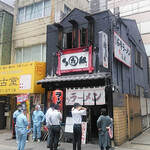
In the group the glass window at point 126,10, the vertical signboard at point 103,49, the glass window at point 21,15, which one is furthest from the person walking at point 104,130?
the glass window at point 126,10

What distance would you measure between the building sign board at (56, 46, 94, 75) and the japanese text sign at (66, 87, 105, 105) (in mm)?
1167

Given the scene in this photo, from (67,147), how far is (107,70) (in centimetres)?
426

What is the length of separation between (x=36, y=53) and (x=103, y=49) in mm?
7490

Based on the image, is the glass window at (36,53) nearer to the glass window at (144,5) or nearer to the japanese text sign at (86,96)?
the japanese text sign at (86,96)

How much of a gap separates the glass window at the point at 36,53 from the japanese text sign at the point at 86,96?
5.80 m

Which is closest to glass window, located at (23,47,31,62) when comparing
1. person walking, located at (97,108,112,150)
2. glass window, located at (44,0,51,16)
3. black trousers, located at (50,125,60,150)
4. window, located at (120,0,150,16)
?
glass window, located at (44,0,51,16)

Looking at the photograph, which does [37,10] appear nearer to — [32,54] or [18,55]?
[32,54]

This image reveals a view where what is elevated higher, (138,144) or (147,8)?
(147,8)

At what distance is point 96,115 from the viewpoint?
1295cm

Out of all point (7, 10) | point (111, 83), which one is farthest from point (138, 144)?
point (7, 10)

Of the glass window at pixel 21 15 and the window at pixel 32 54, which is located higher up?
the glass window at pixel 21 15

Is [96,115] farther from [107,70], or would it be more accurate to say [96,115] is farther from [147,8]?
[147,8]

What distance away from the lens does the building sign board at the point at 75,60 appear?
1010 centimetres

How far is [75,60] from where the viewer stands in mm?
10484
